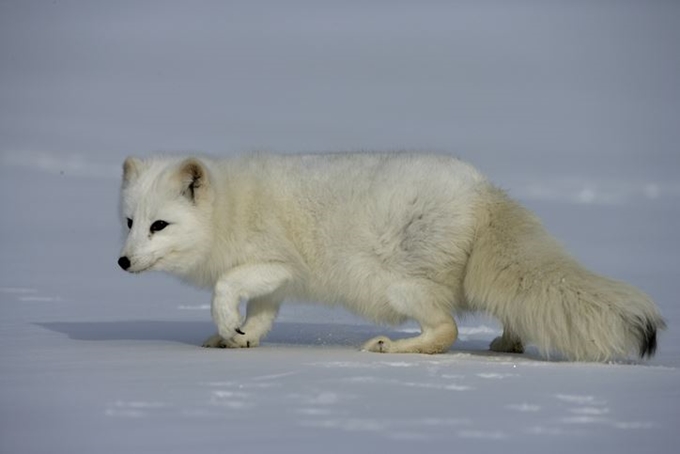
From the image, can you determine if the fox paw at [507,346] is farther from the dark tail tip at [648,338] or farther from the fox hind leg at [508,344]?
the dark tail tip at [648,338]

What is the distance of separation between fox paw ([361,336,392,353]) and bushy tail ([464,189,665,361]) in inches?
16.2

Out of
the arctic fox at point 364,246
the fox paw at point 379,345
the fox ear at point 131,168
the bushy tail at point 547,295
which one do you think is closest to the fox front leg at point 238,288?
the arctic fox at point 364,246

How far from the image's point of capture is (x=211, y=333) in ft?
20.0

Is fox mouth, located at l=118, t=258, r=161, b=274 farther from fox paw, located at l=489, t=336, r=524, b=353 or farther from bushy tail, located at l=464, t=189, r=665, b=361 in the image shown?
fox paw, located at l=489, t=336, r=524, b=353

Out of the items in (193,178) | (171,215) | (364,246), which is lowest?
(364,246)

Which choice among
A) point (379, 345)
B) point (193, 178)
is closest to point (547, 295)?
point (379, 345)

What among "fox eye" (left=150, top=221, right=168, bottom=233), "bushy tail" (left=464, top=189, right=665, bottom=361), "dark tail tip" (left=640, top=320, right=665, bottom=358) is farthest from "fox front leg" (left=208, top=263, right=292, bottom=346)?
"dark tail tip" (left=640, top=320, right=665, bottom=358)

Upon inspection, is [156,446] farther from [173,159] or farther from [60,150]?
[60,150]

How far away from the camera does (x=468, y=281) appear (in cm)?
493

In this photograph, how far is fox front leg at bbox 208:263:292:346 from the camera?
199 inches

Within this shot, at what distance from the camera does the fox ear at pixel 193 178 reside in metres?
5.22

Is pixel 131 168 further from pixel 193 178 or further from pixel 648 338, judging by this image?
pixel 648 338

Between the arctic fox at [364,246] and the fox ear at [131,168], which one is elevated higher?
the fox ear at [131,168]

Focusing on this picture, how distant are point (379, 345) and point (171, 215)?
1118mm
